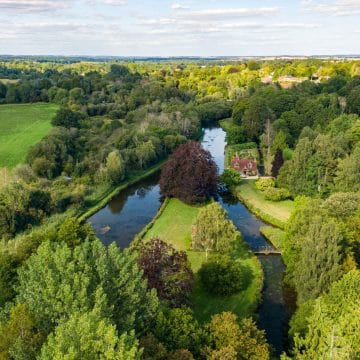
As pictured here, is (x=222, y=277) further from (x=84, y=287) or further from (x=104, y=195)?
(x=104, y=195)

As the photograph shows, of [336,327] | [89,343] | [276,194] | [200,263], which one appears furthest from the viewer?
[276,194]

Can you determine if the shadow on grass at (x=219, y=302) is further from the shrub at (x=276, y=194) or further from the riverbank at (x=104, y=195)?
the riverbank at (x=104, y=195)

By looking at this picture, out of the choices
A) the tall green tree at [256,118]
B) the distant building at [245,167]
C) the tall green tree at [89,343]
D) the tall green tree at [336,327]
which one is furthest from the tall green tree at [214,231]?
the tall green tree at [256,118]

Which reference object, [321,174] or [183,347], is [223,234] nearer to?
[183,347]

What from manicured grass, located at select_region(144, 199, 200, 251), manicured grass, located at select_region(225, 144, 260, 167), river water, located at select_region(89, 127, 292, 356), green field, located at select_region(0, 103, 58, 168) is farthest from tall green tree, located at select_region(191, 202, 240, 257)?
green field, located at select_region(0, 103, 58, 168)

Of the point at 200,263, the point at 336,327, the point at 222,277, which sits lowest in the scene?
the point at 200,263

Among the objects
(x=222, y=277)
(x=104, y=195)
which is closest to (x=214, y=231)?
(x=222, y=277)

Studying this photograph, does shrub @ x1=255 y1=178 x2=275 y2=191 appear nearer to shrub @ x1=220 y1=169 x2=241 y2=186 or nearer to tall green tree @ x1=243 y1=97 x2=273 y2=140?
shrub @ x1=220 y1=169 x2=241 y2=186
